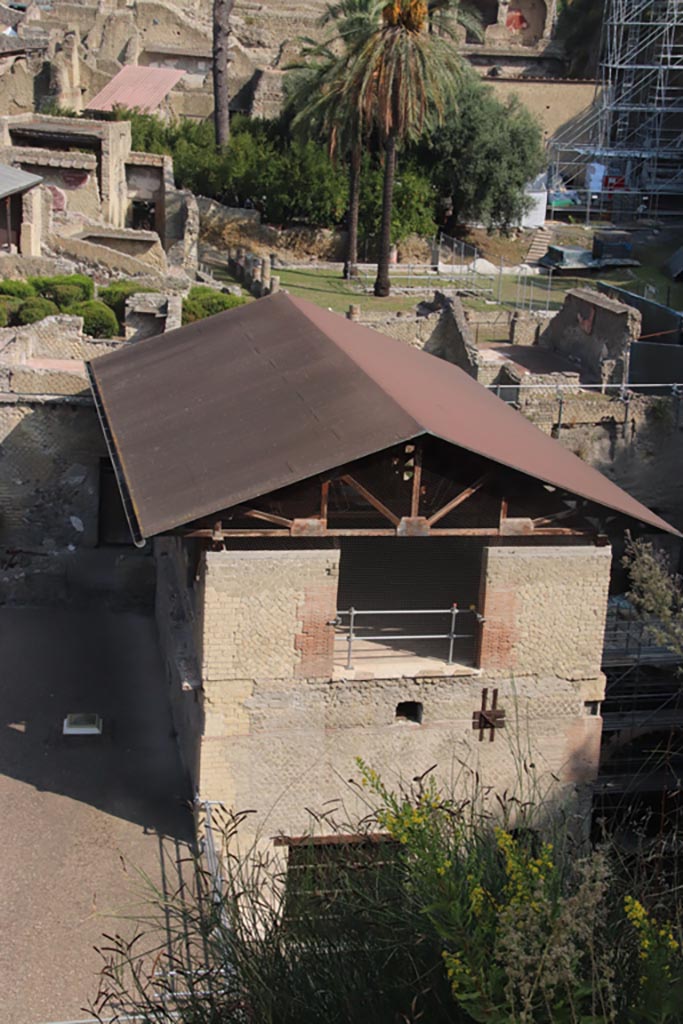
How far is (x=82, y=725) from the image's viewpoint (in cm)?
1548

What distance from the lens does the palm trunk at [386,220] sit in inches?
1391

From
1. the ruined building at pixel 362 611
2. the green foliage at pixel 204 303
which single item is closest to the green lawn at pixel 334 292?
the green foliage at pixel 204 303

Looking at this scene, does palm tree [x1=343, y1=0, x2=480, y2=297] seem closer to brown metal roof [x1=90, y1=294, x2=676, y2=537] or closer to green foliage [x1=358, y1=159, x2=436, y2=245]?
green foliage [x1=358, y1=159, x2=436, y2=245]

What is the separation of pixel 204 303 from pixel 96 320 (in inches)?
113

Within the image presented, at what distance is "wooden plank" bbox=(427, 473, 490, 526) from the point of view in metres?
13.2

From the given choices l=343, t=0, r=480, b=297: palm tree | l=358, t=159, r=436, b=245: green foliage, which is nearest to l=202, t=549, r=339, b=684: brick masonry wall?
l=343, t=0, r=480, b=297: palm tree

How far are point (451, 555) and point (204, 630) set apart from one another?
4190mm

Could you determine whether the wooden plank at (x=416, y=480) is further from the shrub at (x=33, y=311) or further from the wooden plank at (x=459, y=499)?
the shrub at (x=33, y=311)

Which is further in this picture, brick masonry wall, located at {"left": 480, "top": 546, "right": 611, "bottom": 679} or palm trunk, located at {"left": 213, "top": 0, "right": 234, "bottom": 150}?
palm trunk, located at {"left": 213, "top": 0, "right": 234, "bottom": 150}

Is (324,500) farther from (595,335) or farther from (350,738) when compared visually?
(595,335)

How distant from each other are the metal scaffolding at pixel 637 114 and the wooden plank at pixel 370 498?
43.8 m

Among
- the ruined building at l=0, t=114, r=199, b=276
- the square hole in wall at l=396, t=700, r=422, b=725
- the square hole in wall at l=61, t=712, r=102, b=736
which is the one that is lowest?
the square hole in wall at l=61, t=712, r=102, b=736

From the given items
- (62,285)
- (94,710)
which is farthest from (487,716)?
(62,285)

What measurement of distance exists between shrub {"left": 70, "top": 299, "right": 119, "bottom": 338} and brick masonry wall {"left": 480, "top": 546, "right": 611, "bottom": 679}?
15895 mm
